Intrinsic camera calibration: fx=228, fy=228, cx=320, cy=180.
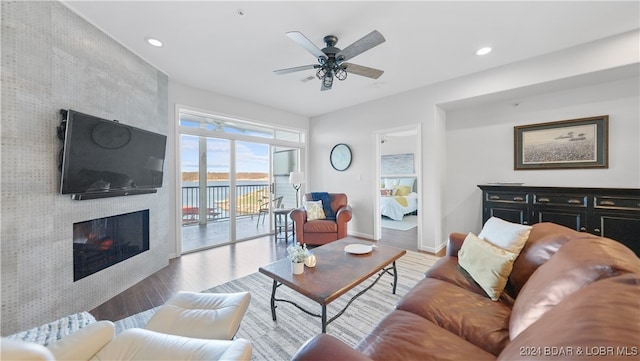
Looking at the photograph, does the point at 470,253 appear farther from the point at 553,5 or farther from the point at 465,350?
the point at 553,5

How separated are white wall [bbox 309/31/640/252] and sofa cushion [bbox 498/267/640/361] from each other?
302 centimetres

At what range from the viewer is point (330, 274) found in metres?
1.82

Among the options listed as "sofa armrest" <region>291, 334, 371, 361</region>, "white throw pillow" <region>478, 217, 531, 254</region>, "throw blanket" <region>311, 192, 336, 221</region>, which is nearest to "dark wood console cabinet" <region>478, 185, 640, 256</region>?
"white throw pillow" <region>478, 217, 531, 254</region>

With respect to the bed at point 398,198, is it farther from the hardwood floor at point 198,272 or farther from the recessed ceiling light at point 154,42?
the recessed ceiling light at point 154,42

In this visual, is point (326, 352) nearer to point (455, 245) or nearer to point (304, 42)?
point (455, 245)

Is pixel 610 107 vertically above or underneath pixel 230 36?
underneath

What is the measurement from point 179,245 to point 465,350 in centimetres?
385

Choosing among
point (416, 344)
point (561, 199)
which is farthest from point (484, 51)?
point (416, 344)

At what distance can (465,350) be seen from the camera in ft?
3.43

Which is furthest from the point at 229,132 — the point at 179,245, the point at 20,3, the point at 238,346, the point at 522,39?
the point at 522,39

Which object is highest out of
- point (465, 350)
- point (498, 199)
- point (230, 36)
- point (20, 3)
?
point (230, 36)

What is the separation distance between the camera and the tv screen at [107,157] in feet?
6.37

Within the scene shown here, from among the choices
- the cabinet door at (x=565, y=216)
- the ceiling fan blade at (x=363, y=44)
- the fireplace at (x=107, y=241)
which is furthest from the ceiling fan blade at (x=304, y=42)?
the cabinet door at (x=565, y=216)

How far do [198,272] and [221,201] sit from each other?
5.36ft
